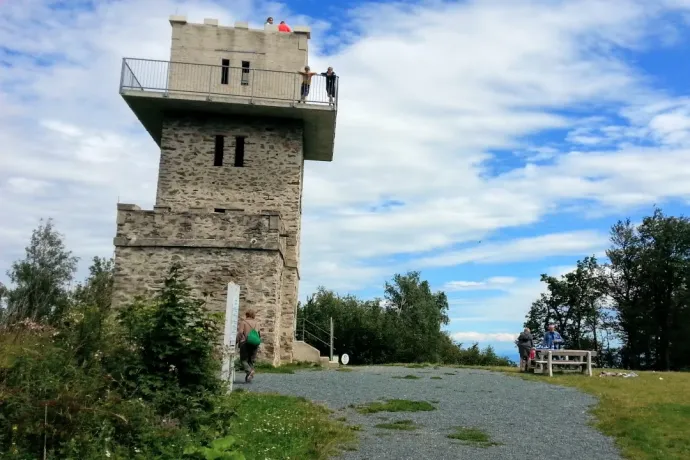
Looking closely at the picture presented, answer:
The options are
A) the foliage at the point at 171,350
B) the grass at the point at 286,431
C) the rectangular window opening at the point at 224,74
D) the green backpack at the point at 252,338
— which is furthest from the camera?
the rectangular window opening at the point at 224,74

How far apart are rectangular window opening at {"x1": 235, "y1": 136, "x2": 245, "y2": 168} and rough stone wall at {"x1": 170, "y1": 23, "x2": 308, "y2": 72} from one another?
2.66 meters

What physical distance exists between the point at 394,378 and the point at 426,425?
20.8 ft

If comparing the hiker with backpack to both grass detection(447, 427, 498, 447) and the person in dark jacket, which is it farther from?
the person in dark jacket

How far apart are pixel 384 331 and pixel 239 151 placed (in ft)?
74.0

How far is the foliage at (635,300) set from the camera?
143 feet

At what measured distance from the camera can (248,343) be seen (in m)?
13.4

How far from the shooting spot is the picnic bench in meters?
17.0

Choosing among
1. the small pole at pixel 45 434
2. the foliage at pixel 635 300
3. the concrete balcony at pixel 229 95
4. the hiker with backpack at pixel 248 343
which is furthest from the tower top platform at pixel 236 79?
the foliage at pixel 635 300

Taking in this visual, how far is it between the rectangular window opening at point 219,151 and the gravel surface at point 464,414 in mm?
8562

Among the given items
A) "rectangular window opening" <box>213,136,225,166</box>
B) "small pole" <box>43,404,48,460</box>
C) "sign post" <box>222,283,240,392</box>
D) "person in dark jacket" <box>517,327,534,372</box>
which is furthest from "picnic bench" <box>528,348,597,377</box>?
"small pole" <box>43,404,48,460</box>

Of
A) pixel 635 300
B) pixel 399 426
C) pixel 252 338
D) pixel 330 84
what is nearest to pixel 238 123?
pixel 330 84

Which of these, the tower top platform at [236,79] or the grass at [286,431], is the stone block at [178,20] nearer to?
the tower top platform at [236,79]

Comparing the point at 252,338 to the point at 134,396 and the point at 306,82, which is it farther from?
the point at 306,82

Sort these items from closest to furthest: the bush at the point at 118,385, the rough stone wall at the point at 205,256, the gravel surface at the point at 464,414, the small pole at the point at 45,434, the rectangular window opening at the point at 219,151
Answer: the small pole at the point at 45,434
the bush at the point at 118,385
the gravel surface at the point at 464,414
the rough stone wall at the point at 205,256
the rectangular window opening at the point at 219,151
